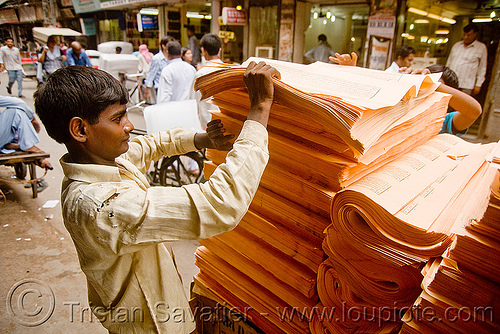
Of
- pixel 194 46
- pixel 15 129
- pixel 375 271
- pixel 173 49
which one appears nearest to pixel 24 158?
pixel 15 129

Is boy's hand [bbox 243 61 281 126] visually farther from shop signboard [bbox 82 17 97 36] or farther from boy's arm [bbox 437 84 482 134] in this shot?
shop signboard [bbox 82 17 97 36]

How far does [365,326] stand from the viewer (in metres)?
1.13

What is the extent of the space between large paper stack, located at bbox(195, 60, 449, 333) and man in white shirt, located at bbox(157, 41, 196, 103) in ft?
12.0

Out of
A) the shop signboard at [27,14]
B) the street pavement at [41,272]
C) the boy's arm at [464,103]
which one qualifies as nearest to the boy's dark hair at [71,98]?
the street pavement at [41,272]

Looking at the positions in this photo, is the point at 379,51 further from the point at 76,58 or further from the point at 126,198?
the point at 76,58

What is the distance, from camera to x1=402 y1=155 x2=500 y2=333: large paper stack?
2.55 ft

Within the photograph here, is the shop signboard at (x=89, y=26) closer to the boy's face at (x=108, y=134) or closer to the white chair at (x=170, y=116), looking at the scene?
the white chair at (x=170, y=116)

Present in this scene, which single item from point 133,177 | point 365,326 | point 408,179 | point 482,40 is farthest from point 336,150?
point 482,40

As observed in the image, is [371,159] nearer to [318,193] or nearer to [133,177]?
[318,193]

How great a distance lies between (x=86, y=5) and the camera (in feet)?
55.4

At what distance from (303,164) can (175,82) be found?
13.6ft

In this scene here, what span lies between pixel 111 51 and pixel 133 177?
15.4 metres

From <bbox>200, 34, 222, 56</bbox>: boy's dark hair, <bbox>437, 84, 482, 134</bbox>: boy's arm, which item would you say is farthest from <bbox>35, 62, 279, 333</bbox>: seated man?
<bbox>200, 34, 222, 56</bbox>: boy's dark hair

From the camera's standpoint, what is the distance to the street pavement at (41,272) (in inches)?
98.9
